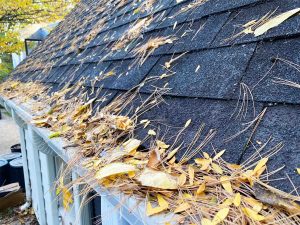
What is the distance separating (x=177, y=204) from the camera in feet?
3.03

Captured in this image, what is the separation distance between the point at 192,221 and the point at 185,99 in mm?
666

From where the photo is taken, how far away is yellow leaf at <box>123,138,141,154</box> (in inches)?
50.6

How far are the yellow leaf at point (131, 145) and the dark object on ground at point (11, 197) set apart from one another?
6043 millimetres

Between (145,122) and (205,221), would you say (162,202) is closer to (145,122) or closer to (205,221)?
(205,221)

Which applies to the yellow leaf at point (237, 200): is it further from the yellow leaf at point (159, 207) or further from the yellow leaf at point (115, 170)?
the yellow leaf at point (115, 170)

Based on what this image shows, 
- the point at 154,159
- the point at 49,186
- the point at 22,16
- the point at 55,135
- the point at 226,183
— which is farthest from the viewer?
the point at 22,16

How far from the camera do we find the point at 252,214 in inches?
31.8

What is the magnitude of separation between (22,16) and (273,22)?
11.2m

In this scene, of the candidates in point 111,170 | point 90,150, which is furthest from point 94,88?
point 111,170

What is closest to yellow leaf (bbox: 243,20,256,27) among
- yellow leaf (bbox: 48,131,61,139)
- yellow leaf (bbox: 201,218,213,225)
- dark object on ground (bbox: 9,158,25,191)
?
yellow leaf (bbox: 201,218,213,225)

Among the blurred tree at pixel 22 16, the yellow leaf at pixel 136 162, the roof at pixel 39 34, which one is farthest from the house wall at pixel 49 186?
the roof at pixel 39 34

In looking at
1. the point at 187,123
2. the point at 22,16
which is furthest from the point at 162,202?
the point at 22,16

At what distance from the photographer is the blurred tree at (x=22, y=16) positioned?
1037cm

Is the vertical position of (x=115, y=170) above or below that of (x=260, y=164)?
below
